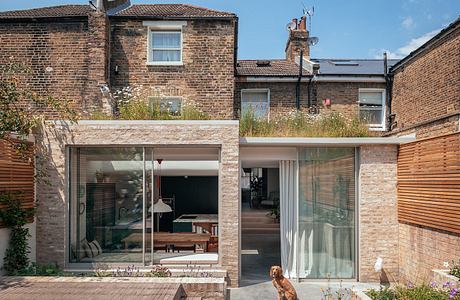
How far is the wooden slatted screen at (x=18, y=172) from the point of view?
6.95m

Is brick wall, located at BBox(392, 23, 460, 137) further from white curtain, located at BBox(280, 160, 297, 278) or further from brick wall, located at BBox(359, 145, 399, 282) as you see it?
white curtain, located at BBox(280, 160, 297, 278)

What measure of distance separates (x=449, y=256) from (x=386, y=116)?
8.92 metres

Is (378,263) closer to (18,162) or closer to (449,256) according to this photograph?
(449,256)

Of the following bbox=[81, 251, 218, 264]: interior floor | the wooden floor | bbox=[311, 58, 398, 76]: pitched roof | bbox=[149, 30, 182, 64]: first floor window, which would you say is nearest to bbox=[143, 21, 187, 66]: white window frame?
bbox=[149, 30, 182, 64]: first floor window

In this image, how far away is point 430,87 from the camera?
11906mm

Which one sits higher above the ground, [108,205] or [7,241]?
[108,205]

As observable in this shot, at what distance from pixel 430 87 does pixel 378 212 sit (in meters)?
5.82

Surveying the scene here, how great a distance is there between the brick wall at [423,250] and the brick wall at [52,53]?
10.3 m

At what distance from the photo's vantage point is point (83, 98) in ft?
39.7

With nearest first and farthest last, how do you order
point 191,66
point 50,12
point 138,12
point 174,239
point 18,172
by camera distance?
point 18,172, point 174,239, point 191,66, point 50,12, point 138,12

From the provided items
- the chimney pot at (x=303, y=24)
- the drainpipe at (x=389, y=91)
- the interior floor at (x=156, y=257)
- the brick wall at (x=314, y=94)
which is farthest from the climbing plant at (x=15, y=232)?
the chimney pot at (x=303, y=24)

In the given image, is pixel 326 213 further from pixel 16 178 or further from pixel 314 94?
pixel 314 94

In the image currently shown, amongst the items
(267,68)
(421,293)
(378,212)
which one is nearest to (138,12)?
(267,68)

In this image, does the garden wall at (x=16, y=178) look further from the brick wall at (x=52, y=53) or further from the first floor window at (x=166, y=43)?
the first floor window at (x=166, y=43)
